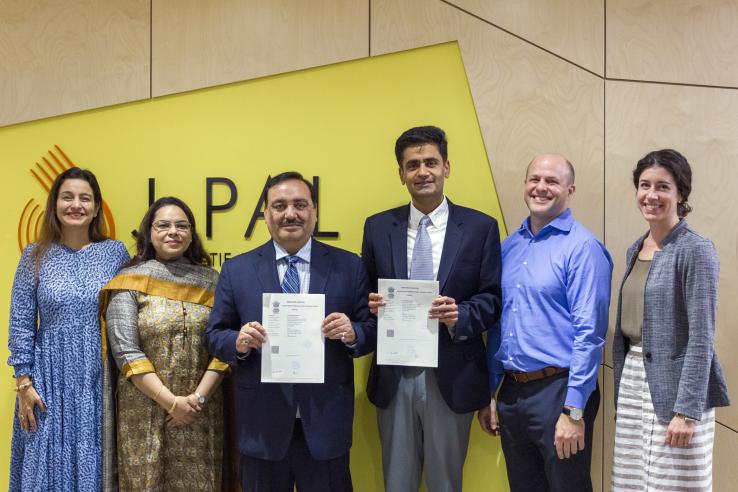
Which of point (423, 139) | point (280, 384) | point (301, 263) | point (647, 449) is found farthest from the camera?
point (423, 139)

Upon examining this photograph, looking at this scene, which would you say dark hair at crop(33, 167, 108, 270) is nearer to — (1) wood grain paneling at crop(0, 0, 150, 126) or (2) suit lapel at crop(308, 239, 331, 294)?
(1) wood grain paneling at crop(0, 0, 150, 126)

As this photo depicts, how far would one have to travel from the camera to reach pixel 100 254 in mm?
3012

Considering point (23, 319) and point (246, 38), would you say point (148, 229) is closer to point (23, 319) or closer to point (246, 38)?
point (23, 319)

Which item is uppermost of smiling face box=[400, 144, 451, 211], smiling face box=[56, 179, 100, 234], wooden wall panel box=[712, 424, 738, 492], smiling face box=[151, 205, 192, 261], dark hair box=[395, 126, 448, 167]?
dark hair box=[395, 126, 448, 167]

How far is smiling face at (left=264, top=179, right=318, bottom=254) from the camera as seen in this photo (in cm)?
256

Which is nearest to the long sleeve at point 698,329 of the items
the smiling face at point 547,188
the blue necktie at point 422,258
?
the smiling face at point 547,188

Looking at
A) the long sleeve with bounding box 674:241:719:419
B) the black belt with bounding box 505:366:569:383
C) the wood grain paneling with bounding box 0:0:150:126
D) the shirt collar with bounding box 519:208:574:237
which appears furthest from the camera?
the wood grain paneling with bounding box 0:0:150:126

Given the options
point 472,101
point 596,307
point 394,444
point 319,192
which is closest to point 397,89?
point 472,101

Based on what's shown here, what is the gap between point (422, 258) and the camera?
271 cm

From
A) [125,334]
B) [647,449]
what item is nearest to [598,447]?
[647,449]

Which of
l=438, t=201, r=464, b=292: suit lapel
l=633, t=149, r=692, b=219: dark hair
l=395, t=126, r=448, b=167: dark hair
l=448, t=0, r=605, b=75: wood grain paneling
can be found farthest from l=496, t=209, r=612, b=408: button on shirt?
l=448, t=0, r=605, b=75: wood grain paneling

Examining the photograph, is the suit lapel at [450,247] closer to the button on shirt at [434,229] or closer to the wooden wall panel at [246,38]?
the button on shirt at [434,229]

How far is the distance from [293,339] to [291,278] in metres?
0.25

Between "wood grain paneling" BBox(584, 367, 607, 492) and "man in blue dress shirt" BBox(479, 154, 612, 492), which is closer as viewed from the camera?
"man in blue dress shirt" BBox(479, 154, 612, 492)
